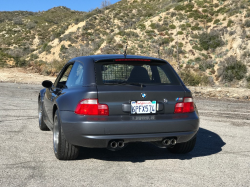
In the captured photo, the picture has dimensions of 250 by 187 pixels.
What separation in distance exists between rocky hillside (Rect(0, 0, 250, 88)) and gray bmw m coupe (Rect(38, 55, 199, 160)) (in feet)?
61.4

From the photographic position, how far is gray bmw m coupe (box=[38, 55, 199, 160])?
4.62 metres

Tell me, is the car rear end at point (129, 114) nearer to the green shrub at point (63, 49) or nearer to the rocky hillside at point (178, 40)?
the rocky hillside at point (178, 40)

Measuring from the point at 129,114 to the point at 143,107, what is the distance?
219 mm

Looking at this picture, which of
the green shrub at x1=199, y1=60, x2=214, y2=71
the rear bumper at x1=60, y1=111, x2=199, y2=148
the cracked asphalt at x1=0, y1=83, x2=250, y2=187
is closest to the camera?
the cracked asphalt at x1=0, y1=83, x2=250, y2=187

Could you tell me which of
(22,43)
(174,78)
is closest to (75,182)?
(174,78)

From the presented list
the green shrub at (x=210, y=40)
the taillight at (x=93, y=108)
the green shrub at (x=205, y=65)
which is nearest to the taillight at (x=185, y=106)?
the taillight at (x=93, y=108)

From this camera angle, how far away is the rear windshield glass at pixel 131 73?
5.12 m

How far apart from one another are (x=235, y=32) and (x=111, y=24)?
66.1 ft

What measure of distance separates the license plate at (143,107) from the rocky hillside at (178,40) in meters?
19.1

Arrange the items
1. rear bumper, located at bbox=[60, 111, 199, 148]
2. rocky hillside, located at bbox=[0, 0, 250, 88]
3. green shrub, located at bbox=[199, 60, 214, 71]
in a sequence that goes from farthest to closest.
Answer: green shrub, located at bbox=[199, 60, 214, 71]
rocky hillside, located at bbox=[0, 0, 250, 88]
rear bumper, located at bbox=[60, 111, 199, 148]

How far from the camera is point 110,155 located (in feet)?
18.3

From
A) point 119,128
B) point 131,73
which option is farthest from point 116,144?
point 131,73

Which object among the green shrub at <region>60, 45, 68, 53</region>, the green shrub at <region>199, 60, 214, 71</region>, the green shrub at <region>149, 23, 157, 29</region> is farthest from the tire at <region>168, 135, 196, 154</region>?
the green shrub at <region>60, 45, 68, 53</region>

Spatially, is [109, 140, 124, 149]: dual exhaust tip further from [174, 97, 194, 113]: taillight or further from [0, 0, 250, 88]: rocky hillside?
[0, 0, 250, 88]: rocky hillside
